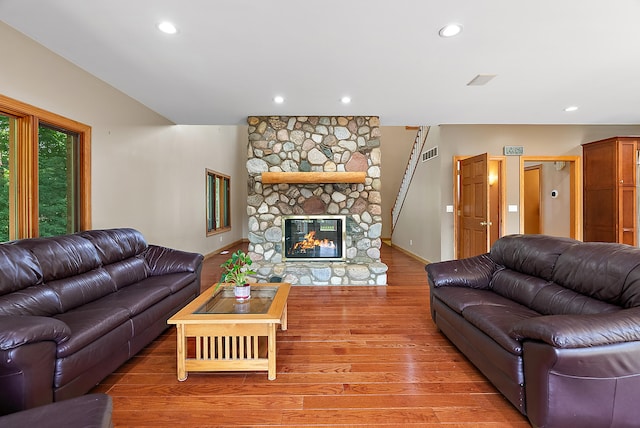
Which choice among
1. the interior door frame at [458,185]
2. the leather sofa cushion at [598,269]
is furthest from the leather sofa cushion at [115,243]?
the interior door frame at [458,185]

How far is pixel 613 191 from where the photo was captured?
484 centimetres

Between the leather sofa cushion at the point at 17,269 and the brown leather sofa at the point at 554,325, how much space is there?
3088 millimetres

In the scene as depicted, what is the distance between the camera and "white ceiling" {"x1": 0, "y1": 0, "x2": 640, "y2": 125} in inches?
87.0

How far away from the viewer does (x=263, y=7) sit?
85.8 inches

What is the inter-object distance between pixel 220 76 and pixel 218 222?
202 inches

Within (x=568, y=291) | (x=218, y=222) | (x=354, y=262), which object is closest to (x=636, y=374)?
(x=568, y=291)

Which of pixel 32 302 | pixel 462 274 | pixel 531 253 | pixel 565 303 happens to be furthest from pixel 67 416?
pixel 531 253

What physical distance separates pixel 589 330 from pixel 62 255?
11.3 feet

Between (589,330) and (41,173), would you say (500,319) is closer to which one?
(589,330)

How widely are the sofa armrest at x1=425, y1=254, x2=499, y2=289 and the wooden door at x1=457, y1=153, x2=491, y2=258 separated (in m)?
1.89

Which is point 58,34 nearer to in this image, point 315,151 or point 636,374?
point 315,151

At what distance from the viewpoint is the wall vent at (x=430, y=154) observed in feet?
18.9

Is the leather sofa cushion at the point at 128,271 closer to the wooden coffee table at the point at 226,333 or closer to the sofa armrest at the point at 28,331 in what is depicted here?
the wooden coffee table at the point at 226,333

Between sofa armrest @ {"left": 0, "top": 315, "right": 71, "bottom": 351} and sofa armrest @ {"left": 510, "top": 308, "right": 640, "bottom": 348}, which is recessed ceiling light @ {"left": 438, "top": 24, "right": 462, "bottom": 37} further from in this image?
sofa armrest @ {"left": 0, "top": 315, "right": 71, "bottom": 351}
